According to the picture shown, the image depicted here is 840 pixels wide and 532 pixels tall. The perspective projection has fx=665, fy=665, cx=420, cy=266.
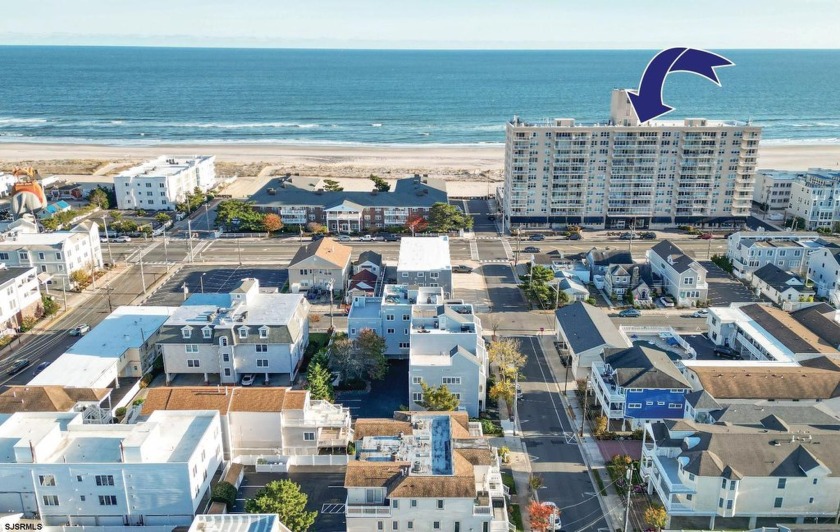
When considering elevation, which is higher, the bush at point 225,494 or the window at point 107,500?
the window at point 107,500

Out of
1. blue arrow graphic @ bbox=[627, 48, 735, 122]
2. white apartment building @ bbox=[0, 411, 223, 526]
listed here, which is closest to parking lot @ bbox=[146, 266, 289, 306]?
white apartment building @ bbox=[0, 411, 223, 526]

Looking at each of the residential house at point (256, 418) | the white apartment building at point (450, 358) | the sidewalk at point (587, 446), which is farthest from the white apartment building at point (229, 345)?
the sidewalk at point (587, 446)

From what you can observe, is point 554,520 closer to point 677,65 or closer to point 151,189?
point 677,65

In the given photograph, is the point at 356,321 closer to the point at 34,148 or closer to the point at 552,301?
the point at 552,301

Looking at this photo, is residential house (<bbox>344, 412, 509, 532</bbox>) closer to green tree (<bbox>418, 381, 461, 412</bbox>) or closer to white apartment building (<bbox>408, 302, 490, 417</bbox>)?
green tree (<bbox>418, 381, 461, 412</bbox>)

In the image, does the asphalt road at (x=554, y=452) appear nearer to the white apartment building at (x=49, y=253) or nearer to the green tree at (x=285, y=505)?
the green tree at (x=285, y=505)

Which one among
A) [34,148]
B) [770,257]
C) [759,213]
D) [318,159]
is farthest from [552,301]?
[34,148]

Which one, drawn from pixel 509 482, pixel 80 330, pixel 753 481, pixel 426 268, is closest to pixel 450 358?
pixel 509 482
